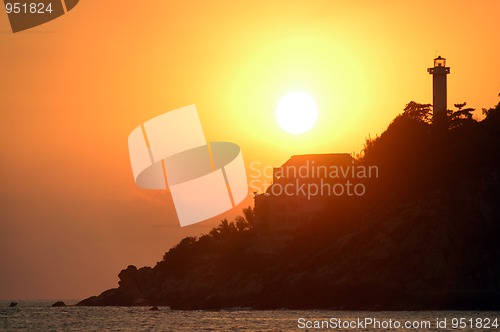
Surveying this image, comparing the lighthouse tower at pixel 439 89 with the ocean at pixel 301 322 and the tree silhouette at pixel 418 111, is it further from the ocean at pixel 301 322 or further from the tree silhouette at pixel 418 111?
the ocean at pixel 301 322

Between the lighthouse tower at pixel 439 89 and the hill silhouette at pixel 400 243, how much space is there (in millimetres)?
1693

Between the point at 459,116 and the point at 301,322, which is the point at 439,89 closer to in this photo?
the point at 459,116

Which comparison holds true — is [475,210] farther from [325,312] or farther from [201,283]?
[201,283]

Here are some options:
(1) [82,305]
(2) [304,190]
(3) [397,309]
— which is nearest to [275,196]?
(2) [304,190]

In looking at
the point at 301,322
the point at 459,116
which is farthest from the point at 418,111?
the point at 301,322

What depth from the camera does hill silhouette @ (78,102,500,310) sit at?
11769 centimetres

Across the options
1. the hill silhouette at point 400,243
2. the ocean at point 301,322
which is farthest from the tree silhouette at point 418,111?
the ocean at point 301,322

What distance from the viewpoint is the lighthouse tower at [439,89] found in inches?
5384

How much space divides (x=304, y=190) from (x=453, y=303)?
1750 inches

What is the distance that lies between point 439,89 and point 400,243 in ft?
92.6

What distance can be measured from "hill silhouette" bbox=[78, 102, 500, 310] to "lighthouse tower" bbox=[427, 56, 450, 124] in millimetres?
1693

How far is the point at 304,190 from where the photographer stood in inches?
6132

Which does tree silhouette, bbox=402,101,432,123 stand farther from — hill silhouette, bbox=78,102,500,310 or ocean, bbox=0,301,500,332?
ocean, bbox=0,301,500,332

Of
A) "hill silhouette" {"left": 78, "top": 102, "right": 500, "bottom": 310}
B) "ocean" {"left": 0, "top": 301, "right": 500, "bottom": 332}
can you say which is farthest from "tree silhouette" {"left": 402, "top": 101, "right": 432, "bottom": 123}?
"ocean" {"left": 0, "top": 301, "right": 500, "bottom": 332}
